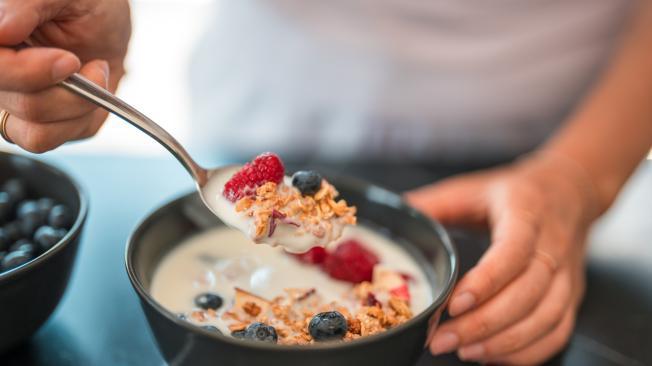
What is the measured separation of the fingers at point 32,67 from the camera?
0.66m

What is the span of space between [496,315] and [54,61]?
606 mm

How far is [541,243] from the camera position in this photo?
0.99 meters

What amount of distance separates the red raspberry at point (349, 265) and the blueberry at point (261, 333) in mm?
198

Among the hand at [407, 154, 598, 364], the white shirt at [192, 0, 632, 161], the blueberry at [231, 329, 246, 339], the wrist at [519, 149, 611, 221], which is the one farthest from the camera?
the white shirt at [192, 0, 632, 161]

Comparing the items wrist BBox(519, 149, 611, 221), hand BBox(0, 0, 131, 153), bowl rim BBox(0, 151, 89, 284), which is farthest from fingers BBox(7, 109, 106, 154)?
wrist BBox(519, 149, 611, 221)

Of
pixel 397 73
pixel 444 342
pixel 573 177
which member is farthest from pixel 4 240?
pixel 573 177

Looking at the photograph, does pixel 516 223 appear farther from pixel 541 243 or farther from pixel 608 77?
pixel 608 77

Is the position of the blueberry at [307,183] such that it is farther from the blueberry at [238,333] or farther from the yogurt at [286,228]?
the blueberry at [238,333]

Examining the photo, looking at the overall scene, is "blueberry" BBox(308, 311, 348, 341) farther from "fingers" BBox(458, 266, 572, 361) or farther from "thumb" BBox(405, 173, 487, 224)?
"thumb" BBox(405, 173, 487, 224)

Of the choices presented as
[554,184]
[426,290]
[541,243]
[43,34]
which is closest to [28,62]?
[43,34]

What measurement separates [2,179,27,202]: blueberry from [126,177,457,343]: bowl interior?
215 millimetres

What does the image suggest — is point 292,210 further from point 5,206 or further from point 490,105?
point 490,105

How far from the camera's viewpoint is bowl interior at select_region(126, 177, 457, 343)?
0.87 meters

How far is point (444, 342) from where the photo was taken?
84 centimetres
